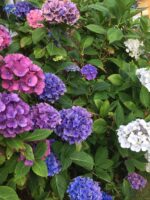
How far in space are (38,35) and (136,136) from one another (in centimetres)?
83

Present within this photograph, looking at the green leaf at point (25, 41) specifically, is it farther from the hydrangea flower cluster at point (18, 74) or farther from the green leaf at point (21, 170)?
the green leaf at point (21, 170)

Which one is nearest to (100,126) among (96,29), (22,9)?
(96,29)

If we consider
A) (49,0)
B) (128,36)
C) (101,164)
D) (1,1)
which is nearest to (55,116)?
(101,164)

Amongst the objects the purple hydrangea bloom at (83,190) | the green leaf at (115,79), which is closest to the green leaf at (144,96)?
the green leaf at (115,79)

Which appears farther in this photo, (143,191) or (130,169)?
(143,191)

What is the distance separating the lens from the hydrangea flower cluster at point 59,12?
7.60 ft

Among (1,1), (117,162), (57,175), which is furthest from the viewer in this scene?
(1,1)

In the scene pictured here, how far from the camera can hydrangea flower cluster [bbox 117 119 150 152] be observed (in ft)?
7.00

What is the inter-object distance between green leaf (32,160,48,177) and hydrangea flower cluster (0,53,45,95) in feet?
1.05

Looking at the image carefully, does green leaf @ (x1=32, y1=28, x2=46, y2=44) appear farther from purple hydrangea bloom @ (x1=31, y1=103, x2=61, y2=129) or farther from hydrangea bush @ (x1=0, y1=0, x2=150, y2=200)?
purple hydrangea bloom @ (x1=31, y1=103, x2=61, y2=129)

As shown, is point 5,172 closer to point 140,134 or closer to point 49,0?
point 140,134

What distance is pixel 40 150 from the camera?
6.27ft

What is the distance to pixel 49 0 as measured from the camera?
239 centimetres

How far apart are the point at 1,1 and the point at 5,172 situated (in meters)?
1.64
